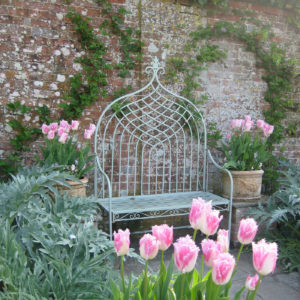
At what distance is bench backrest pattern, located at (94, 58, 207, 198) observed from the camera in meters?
3.26

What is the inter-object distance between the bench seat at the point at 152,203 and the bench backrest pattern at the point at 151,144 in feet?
0.56

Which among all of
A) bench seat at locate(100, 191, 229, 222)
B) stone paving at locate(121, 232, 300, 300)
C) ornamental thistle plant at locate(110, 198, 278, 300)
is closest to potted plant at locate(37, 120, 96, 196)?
bench seat at locate(100, 191, 229, 222)

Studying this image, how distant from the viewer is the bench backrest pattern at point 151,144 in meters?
3.26

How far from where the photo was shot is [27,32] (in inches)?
117

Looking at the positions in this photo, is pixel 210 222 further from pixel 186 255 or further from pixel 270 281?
pixel 270 281

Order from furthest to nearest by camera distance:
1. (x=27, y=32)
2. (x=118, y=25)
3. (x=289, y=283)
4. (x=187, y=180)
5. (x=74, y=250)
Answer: (x=187, y=180), (x=118, y=25), (x=27, y=32), (x=289, y=283), (x=74, y=250)

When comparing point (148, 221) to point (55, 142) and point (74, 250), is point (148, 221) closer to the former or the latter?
point (55, 142)

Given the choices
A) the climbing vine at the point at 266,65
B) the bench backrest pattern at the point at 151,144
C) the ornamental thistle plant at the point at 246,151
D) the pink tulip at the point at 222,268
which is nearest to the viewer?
the pink tulip at the point at 222,268

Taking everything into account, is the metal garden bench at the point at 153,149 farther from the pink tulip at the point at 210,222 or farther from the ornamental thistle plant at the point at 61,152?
Result: the pink tulip at the point at 210,222

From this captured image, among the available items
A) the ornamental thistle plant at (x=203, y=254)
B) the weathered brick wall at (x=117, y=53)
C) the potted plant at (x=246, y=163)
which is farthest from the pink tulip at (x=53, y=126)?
the ornamental thistle plant at (x=203, y=254)

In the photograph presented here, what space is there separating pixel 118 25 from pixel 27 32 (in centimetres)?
90

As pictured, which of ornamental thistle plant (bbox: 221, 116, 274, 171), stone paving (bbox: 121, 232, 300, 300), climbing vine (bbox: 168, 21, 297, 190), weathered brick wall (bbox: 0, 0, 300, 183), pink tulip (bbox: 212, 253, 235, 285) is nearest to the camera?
pink tulip (bbox: 212, 253, 235, 285)

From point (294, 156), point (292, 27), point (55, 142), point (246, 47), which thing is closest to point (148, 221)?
point (55, 142)

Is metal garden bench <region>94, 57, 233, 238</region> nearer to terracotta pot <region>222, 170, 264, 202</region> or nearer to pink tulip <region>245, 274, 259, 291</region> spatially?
terracotta pot <region>222, 170, 264, 202</region>
